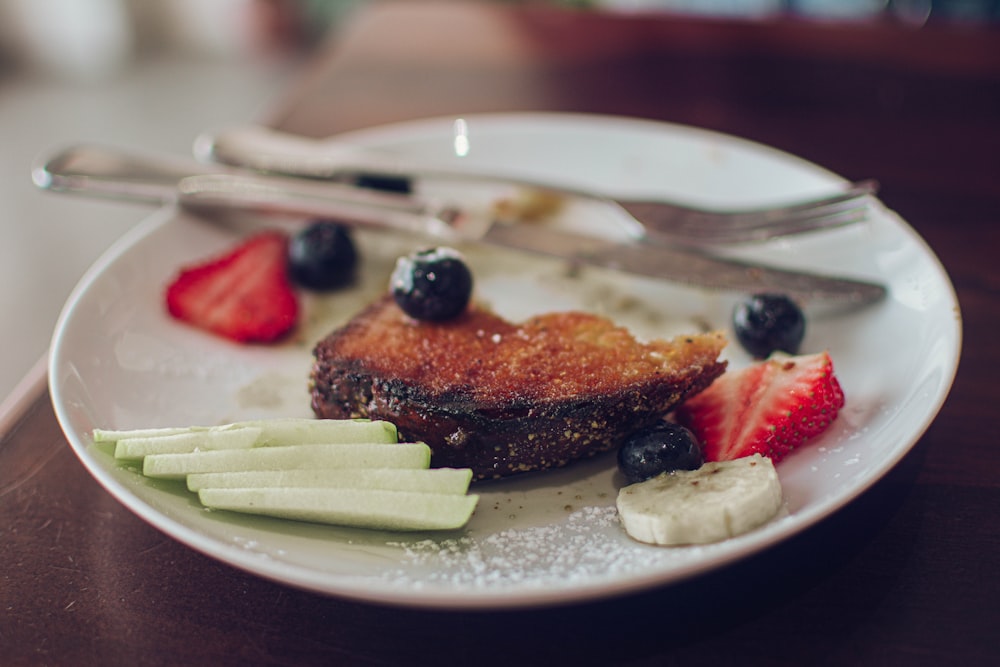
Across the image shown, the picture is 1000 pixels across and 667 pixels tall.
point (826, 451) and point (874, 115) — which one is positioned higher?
point (874, 115)

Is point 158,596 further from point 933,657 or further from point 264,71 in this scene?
point 264,71

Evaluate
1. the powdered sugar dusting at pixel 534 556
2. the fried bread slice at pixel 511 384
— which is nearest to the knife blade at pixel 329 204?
the fried bread slice at pixel 511 384

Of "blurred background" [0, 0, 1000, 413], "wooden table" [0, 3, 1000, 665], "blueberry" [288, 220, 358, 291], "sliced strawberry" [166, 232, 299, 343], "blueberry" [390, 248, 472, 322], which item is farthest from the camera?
"blurred background" [0, 0, 1000, 413]

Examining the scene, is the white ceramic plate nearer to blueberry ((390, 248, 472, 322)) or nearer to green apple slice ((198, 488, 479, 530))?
green apple slice ((198, 488, 479, 530))

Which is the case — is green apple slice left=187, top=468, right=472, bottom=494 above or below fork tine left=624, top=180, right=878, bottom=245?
below

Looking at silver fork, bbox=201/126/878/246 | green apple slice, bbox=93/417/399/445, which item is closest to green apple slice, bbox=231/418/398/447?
green apple slice, bbox=93/417/399/445

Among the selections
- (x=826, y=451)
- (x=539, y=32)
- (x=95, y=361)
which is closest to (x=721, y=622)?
(x=826, y=451)
